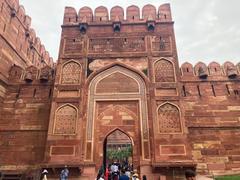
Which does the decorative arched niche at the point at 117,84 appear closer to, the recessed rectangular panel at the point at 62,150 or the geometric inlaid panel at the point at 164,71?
the geometric inlaid panel at the point at 164,71

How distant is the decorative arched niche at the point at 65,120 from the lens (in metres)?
8.58

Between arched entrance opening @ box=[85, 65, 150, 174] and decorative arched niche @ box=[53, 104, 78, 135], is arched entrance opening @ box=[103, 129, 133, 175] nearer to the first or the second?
arched entrance opening @ box=[85, 65, 150, 174]

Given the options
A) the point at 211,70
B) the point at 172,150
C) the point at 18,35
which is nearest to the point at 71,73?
the point at 18,35

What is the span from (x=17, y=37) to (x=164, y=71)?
310 inches

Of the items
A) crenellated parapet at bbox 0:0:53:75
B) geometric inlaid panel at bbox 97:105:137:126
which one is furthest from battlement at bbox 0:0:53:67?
geometric inlaid panel at bbox 97:105:137:126

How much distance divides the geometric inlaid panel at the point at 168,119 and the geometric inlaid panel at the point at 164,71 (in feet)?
3.77

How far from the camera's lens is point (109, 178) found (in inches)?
297

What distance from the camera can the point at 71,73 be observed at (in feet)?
31.9

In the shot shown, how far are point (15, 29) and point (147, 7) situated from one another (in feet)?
22.4

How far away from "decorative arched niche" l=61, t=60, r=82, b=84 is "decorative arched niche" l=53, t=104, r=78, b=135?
44.7 inches

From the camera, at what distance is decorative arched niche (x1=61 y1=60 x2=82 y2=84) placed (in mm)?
9565

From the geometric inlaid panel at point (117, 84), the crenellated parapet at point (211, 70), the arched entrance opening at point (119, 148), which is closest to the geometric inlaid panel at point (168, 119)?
the geometric inlaid panel at point (117, 84)

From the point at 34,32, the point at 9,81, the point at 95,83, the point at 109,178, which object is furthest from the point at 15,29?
the point at 109,178

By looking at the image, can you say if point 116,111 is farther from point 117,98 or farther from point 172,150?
point 172,150
